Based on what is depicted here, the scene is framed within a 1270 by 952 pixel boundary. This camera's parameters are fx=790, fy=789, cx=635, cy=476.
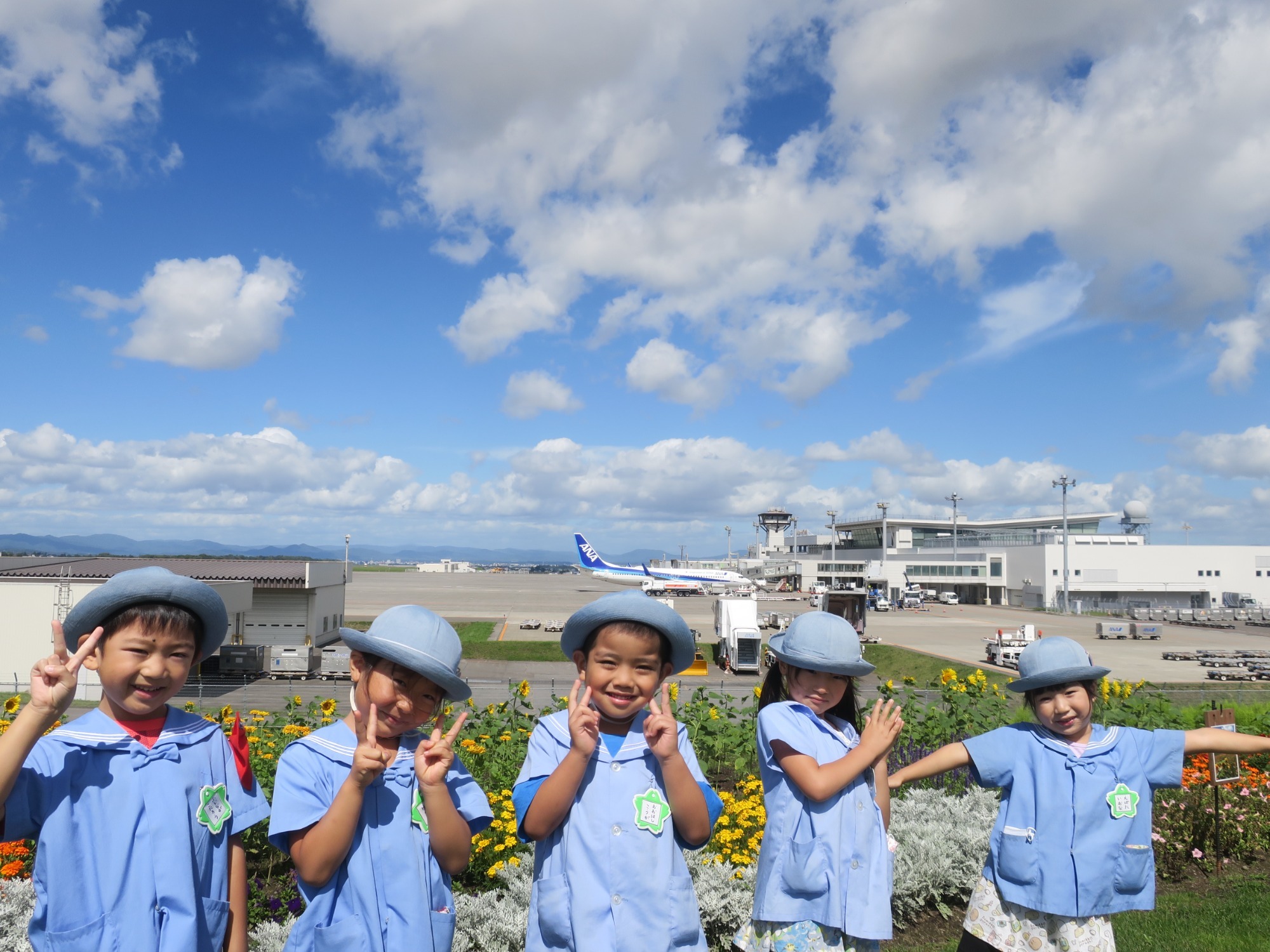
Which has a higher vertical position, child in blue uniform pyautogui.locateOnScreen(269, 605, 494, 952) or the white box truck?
child in blue uniform pyautogui.locateOnScreen(269, 605, 494, 952)

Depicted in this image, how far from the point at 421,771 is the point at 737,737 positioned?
604cm

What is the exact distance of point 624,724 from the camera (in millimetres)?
2717

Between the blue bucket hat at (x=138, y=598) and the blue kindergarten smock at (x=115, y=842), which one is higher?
the blue bucket hat at (x=138, y=598)

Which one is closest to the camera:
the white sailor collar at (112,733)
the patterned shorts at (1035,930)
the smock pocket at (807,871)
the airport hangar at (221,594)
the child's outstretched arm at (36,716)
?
the child's outstretched arm at (36,716)

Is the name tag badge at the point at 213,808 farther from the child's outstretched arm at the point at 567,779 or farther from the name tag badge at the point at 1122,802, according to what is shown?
the name tag badge at the point at 1122,802

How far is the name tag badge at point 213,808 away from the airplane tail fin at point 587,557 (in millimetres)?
77448

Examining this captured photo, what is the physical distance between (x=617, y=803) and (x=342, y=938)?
0.90 meters

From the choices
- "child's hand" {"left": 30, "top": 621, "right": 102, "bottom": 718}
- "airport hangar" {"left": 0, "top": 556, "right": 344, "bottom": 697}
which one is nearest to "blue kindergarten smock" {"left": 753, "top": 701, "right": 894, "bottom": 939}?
"child's hand" {"left": 30, "top": 621, "right": 102, "bottom": 718}

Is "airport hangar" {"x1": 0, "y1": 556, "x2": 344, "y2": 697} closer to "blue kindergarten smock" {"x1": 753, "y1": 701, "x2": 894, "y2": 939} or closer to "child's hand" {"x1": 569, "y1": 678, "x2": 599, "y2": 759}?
"blue kindergarten smock" {"x1": 753, "y1": 701, "x2": 894, "y2": 939}

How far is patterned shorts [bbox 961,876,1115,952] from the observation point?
319 cm

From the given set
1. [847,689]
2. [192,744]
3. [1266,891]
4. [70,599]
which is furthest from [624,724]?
[70,599]

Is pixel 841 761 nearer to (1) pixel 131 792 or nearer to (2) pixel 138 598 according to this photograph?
(1) pixel 131 792

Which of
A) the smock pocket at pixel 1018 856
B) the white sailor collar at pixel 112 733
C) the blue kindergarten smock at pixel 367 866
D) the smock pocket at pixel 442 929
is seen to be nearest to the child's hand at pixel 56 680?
the white sailor collar at pixel 112 733

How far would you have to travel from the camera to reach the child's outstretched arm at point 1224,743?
3.45m
